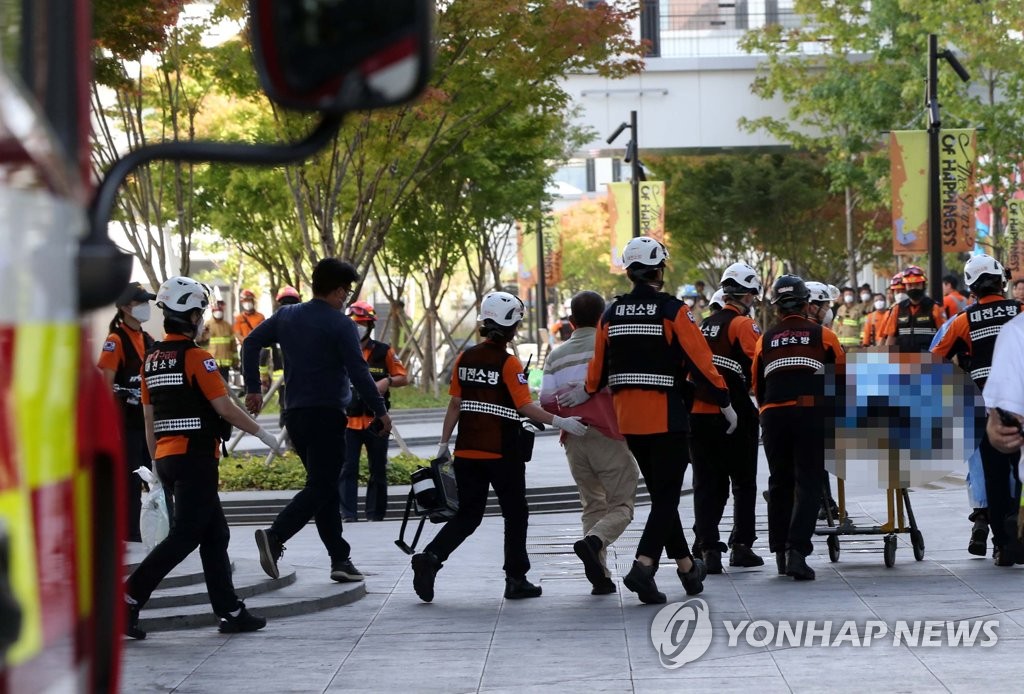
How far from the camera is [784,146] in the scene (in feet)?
143

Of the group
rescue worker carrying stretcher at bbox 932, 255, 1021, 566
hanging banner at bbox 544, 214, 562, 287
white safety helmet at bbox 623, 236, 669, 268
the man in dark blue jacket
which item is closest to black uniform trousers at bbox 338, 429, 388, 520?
the man in dark blue jacket

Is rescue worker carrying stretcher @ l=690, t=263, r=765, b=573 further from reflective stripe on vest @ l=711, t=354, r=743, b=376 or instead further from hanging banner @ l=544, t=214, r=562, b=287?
hanging banner @ l=544, t=214, r=562, b=287

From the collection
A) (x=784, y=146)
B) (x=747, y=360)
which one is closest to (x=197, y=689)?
(x=747, y=360)

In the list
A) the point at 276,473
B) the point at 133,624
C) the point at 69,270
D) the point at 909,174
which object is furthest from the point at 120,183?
the point at 909,174

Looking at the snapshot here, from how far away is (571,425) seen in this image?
35.3 feet

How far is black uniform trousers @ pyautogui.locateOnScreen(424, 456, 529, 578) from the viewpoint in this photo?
10578 millimetres

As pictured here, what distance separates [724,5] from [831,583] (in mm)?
43212

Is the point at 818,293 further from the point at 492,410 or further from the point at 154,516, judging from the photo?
the point at 154,516

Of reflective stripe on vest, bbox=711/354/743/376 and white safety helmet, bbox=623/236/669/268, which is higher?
white safety helmet, bbox=623/236/669/268

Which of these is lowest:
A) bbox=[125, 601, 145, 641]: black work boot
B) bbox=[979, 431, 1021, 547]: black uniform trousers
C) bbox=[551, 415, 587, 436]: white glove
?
bbox=[125, 601, 145, 641]: black work boot

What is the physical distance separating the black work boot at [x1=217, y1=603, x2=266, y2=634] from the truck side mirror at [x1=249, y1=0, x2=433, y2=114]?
707 centimetres

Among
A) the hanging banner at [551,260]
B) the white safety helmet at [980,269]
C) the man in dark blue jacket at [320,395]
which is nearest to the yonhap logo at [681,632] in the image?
the man in dark blue jacket at [320,395]

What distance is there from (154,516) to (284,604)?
2.96ft

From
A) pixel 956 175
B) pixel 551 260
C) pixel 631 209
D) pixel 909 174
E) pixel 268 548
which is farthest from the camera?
pixel 551 260
